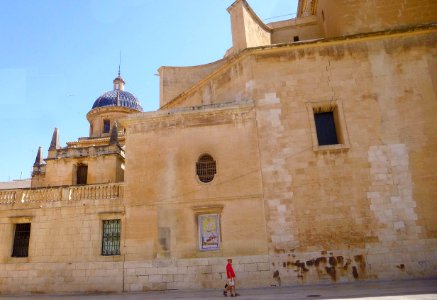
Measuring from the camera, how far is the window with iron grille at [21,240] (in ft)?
45.1

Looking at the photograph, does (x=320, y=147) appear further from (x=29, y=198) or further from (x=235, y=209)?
(x=29, y=198)

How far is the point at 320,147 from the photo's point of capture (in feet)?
41.2

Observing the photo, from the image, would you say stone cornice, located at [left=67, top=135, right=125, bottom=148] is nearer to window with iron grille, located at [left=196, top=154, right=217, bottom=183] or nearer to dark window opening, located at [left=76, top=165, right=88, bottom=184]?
dark window opening, located at [left=76, top=165, right=88, bottom=184]

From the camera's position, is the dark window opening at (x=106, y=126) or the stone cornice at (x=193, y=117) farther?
the dark window opening at (x=106, y=126)

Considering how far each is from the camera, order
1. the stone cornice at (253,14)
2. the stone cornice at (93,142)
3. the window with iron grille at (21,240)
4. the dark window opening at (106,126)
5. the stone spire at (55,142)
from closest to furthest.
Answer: the window with iron grille at (21,240) < the stone cornice at (253,14) < the stone spire at (55,142) < the stone cornice at (93,142) < the dark window opening at (106,126)

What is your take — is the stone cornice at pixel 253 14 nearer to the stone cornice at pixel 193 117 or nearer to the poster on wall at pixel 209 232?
the stone cornice at pixel 193 117

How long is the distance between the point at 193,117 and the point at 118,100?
19.9 meters

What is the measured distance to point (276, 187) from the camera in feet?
40.6

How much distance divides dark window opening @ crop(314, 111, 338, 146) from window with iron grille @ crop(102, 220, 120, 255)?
8.43m

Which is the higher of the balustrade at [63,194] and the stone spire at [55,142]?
the stone spire at [55,142]

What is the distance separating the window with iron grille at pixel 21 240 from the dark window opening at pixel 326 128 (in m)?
12.2

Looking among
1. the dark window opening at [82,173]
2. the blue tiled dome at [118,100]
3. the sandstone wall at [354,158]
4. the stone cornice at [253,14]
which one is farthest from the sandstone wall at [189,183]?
the blue tiled dome at [118,100]

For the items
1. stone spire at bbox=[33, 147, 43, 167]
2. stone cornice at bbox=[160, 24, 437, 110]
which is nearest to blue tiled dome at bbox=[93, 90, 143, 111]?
stone spire at bbox=[33, 147, 43, 167]

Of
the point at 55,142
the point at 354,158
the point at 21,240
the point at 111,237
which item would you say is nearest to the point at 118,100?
the point at 55,142
